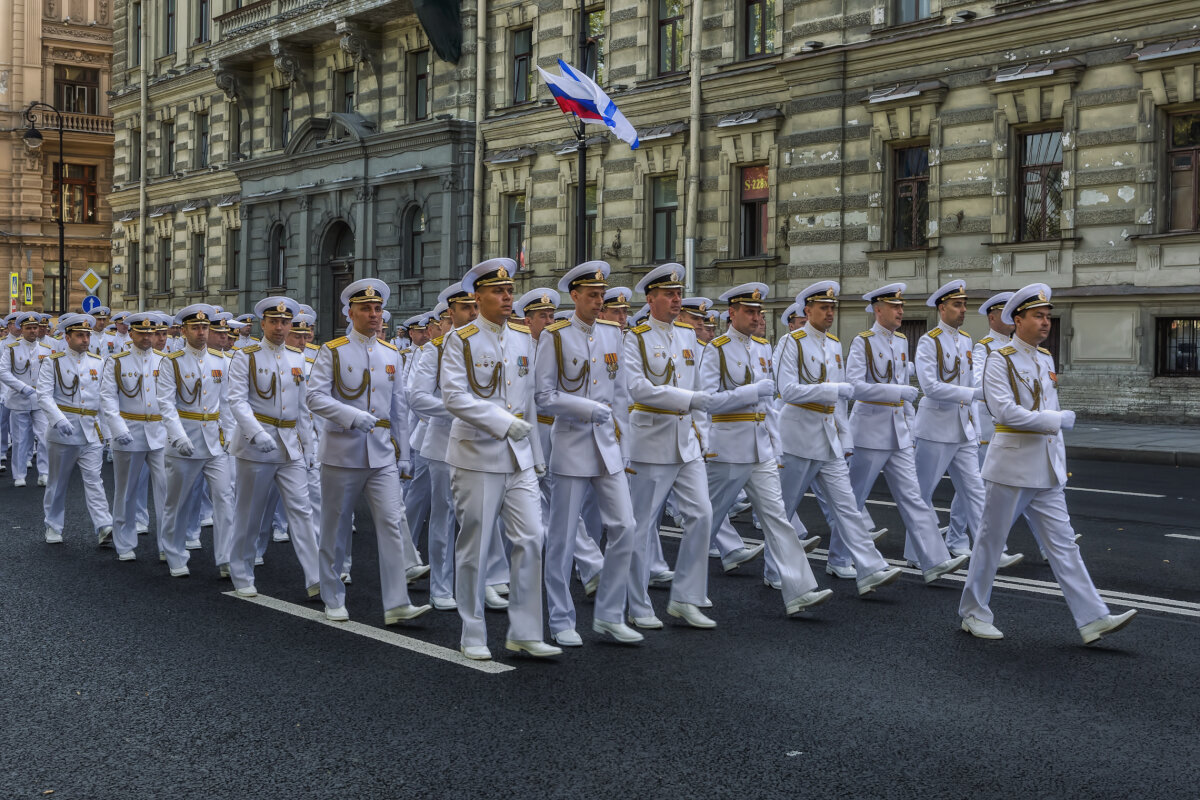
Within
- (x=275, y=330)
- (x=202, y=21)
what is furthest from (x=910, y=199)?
(x=202, y=21)

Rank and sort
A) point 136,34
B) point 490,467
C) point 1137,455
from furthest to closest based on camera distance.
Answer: point 136,34, point 1137,455, point 490,467

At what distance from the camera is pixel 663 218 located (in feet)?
88.7

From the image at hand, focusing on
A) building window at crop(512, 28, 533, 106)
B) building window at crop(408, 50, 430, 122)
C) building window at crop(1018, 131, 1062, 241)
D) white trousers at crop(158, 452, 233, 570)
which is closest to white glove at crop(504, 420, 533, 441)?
white trousers at crop(158, 452, 233, 570)

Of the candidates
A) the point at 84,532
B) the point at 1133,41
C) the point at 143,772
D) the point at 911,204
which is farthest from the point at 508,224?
the point at 143,772

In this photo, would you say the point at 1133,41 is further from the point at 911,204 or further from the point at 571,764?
the point at 571,764

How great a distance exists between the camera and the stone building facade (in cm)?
5562

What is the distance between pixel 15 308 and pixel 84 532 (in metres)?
42.3

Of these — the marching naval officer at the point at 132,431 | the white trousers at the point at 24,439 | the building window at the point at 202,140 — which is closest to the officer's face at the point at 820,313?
the marching naval officer at the point at 132,431

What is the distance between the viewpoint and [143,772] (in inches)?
194

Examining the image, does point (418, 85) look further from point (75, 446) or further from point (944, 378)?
point (944, 378)

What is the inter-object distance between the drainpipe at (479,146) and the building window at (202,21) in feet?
45.3

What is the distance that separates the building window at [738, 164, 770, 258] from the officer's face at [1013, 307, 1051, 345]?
17.8m

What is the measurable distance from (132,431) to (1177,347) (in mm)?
15575

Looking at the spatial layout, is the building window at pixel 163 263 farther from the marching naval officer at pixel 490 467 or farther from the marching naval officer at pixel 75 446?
the marching naval officer at pixel 490 467
